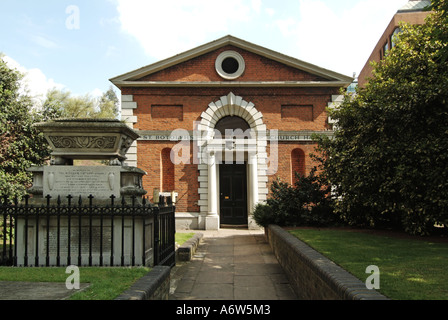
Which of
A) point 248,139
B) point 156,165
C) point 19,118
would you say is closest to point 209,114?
point 248,139

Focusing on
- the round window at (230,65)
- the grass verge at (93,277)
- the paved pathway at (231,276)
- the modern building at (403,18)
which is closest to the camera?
the grass verge at (93,277)

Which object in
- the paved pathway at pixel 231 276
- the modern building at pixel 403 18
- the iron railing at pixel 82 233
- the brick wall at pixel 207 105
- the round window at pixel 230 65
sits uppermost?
the modern building at pixel 403 18

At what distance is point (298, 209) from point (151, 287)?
9228 millimetres

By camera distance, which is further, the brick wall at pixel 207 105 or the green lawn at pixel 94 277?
the brick wall at pixel 207 105

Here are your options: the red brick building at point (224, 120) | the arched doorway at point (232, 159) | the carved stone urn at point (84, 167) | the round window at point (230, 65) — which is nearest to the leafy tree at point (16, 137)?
the red brick building at point (224, 120)

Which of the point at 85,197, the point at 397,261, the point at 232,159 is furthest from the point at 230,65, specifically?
the point at 397,261

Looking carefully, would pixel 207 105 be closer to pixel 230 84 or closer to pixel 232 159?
pixel 230 84

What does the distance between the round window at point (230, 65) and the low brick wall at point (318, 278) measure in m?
12.6

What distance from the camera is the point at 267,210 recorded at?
13.1 meters

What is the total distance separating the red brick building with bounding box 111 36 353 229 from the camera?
18.5 meters

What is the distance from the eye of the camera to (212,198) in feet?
59.4

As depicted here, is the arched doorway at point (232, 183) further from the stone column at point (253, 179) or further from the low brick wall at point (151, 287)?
the low brick wall at point (151, 287)

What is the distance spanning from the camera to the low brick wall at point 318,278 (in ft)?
13.0

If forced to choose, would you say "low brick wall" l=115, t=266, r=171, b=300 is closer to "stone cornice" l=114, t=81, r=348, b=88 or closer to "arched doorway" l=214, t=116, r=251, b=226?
"arched doorway" l=214, t=116, r=251, b=226
